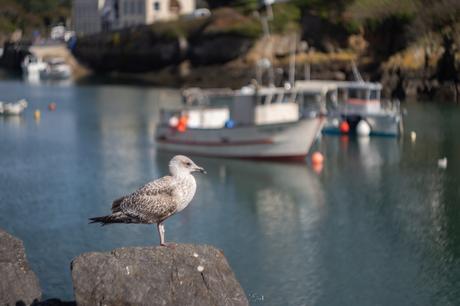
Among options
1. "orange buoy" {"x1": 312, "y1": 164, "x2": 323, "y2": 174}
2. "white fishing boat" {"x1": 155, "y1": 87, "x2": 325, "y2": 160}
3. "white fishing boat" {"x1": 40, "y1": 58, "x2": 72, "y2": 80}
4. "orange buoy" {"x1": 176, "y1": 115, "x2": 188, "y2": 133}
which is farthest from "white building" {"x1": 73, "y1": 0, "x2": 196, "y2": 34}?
"orange buoy" {"x1": 312, "y1": 164, "x2": 323, "y2": 174}

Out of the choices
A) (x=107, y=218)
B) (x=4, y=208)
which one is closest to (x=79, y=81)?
(x=4, y=208)

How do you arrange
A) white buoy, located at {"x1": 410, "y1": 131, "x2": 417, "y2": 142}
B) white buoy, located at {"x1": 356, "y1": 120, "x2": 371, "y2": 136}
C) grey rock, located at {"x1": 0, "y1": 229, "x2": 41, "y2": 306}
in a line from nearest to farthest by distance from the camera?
grey rock, located at {"x1": 0, "y1": 229, "x2": 41, "y2": 306} → white buoy, located at {"x1": 410, "y1": 131, "x2": 417, "y2": 142} → white buoy, located at {"x1": 356, "y1": 120, "x2": 371, "y2": 136}

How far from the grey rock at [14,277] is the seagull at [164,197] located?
2.21 metres

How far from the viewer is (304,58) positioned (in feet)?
258

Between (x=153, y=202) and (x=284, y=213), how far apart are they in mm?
14904

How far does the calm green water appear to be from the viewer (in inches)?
769

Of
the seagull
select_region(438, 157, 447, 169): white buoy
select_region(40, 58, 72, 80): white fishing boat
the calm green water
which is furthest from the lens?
select_region(40, 58, 72, 80): white fishing boat

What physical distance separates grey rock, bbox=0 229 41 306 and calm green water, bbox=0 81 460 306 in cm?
379

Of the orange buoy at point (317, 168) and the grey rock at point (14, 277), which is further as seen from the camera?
the orange buoy at point (317, 168)

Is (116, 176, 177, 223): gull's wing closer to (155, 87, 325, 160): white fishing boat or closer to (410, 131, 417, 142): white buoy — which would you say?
(155, 87, 325, 160): white fishing boat

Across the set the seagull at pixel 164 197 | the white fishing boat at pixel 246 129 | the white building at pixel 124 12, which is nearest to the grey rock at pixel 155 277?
the seagull at pixel 164 197

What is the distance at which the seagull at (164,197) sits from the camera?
12.0 m

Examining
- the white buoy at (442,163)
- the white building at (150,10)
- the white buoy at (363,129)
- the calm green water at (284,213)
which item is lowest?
the calm green water at (284,213)

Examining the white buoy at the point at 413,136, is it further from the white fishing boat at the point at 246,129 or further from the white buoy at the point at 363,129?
the white fishing boat at the point at 246,129
